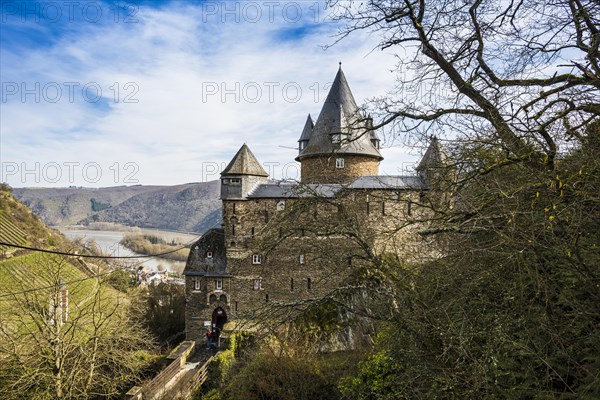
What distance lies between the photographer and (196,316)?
20.8 m

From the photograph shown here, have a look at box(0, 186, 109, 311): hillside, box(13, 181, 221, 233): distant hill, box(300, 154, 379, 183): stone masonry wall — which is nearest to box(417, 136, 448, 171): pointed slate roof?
box(0, 186, 109, 311): hillside

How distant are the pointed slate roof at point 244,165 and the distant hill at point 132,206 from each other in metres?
31.6

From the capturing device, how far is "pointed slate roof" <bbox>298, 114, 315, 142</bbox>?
20908mm

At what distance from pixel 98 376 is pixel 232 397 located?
5188mm

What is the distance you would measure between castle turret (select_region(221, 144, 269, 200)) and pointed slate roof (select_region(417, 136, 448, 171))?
552 inches

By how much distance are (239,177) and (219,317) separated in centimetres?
813

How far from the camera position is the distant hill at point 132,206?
71938mm

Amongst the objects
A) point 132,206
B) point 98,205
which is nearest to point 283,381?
point 132,206

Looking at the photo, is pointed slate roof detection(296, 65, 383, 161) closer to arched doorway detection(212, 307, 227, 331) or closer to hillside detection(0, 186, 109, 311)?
arched doorway detection(212, 307, 227, 331)

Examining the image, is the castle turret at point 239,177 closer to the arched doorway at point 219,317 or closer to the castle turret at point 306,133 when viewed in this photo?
the castle turret at point 306,133

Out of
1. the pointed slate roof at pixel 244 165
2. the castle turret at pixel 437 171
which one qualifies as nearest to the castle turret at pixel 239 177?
the pointed slate roof at pixel 244 165

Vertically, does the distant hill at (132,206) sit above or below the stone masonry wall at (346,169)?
above

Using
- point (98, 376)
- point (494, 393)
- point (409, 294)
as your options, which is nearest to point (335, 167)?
point (98, 376)

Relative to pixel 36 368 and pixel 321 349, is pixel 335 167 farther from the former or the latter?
pixel 36 368
